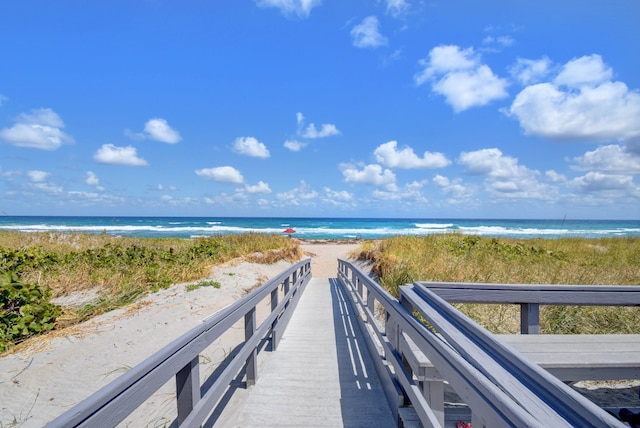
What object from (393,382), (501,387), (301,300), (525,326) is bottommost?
(301,300)

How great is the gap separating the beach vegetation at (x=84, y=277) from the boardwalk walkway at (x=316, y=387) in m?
3.78

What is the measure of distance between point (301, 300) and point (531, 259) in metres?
6.40

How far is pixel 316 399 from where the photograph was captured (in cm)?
341

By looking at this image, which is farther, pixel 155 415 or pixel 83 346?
pixel 83 346

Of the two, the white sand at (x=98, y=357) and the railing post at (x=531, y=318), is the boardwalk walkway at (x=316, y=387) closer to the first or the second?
the white sand at (x=98, y=357)

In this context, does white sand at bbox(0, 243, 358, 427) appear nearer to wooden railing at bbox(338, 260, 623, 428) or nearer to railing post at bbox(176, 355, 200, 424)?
railing post at bbox(176, 355, 200, 424)

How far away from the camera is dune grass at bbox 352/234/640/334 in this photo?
5035 millimetres

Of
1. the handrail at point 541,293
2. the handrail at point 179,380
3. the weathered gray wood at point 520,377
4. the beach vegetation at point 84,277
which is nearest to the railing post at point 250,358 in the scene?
the handrail at point 179,380

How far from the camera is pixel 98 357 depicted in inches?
187

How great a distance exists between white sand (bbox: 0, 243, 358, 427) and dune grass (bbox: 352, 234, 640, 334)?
3980 millimetres

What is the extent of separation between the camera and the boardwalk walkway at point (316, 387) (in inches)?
119

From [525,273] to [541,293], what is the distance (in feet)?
17.1

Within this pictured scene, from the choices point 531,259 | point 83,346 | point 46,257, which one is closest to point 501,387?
point 83,346

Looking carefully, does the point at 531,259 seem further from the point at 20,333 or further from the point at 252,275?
the point at 20,333
